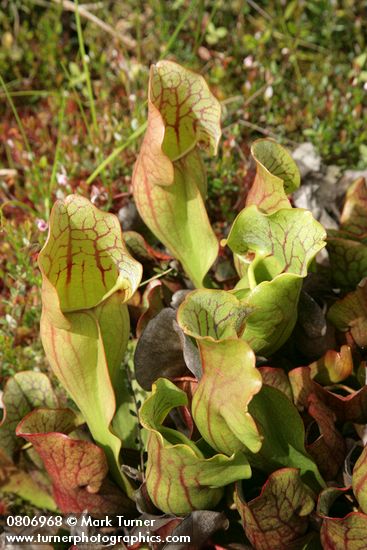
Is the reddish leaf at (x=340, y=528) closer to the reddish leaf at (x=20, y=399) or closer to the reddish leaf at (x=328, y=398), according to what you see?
the reddish leaf at (x=328, y=398)

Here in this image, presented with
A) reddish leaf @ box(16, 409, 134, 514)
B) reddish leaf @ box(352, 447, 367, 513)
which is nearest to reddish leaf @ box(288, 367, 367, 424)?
reddish leaf @ box(352, 447, 367, 513)

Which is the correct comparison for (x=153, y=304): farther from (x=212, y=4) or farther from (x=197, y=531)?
(x=212, y=4)

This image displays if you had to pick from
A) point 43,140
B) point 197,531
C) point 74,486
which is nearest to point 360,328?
point 197,531

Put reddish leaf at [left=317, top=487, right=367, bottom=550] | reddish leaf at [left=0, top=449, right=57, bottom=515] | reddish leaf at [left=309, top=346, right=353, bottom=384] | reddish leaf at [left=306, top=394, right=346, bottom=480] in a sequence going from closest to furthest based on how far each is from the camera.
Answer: reddish leaf at [left=317, top=487, right=367, bottom=550] → reddish leaf at [left=306, top=394, right=346, bottom=480] → reddish leaf at [left=309, top=346, right=353, bottom=384] → reddish leaf at [left=0, top=449, right=57, bottom=515]

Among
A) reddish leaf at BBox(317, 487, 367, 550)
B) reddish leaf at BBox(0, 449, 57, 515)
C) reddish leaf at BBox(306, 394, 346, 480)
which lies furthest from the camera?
reddish leaf at BBox(0, 449, 57, 515)

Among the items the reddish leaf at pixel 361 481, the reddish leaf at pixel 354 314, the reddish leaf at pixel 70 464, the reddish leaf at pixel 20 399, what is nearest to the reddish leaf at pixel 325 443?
the reddish leaf at pixel 361 481

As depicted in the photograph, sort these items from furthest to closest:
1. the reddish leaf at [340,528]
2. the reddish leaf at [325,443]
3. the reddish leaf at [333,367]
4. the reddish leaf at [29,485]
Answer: the reddish leaf at [29,485], the reddish leaf at [333,367], the reddish leaf at [325,443], the reddish leaf at [340,528]

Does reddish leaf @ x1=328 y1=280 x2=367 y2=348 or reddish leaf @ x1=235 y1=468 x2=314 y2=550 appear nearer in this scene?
reddish leaf @ x1=235 y1=468 x2=314 y2=550

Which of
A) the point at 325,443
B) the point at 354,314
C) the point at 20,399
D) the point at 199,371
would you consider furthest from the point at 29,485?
the point at 354,314

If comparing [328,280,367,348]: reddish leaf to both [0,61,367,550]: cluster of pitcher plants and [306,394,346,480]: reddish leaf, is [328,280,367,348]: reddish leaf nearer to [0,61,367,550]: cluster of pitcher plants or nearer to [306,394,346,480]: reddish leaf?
[0,61,367,550]: cluster of pitcher plants
